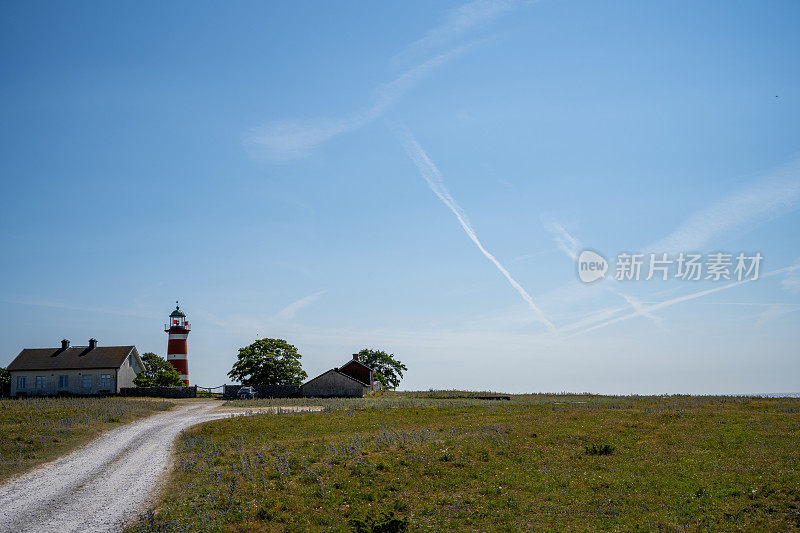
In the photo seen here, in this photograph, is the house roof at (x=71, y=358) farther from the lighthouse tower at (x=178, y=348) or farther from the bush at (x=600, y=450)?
the bush at (x=600, y=450)

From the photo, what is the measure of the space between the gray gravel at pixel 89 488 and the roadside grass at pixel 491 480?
1.15m

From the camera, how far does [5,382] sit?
89188mm

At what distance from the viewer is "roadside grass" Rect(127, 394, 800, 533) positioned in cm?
1769

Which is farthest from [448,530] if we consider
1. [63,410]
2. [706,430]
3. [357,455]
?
[63,410]

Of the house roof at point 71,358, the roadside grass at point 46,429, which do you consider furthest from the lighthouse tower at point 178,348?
the roadside grass at point 46,429

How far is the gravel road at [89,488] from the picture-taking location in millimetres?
18125

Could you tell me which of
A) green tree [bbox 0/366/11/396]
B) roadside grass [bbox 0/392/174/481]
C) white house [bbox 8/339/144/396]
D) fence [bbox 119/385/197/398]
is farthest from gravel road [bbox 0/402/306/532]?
green tree [bbox 0/366/11/396]

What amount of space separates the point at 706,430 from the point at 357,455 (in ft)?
73.3

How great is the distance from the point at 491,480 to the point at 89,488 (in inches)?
624

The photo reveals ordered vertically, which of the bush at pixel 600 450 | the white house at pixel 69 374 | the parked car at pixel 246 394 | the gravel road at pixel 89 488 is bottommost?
the parked car at pixel 246 394

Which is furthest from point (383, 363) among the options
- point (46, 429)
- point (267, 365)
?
point (46, 429)

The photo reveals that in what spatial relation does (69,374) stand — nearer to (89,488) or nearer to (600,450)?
(89,488)

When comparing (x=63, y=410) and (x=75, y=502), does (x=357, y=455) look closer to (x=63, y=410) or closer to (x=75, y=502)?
(x=75, y=502)

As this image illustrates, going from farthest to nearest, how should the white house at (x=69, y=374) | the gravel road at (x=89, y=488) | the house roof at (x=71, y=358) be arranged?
the house roof at (x=71, y=358) → the white house at (x=69, y=374) → the gravel road at (x=89, y=488)
